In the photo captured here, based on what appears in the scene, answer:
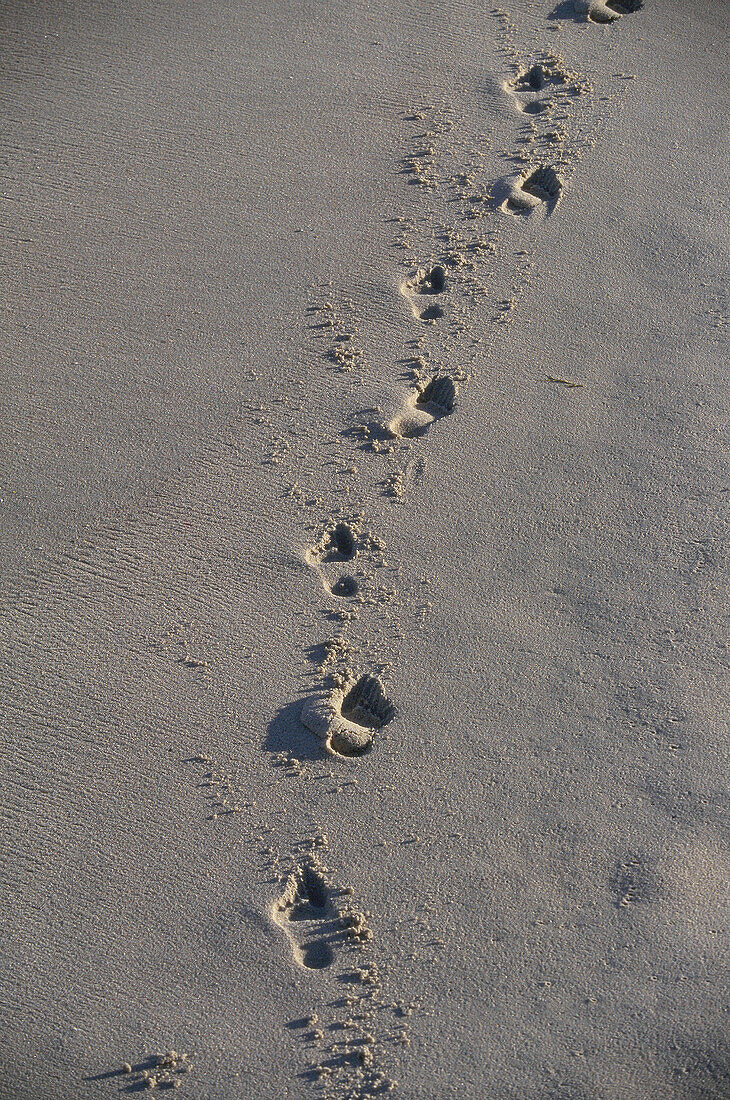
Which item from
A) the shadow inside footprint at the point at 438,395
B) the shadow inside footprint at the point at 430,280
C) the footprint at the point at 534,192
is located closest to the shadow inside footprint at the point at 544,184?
the footprint at the point at 534,192

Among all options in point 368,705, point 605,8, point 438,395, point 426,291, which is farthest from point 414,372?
point 605,8

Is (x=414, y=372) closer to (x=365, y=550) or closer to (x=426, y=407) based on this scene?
(x=426, y=407)

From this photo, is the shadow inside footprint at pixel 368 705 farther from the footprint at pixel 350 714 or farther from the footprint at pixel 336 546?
the footprint at pixel 336 546

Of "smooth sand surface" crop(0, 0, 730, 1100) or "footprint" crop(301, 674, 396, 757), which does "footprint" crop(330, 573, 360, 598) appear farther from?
"footprint" crop(301, 674, 396, 757)

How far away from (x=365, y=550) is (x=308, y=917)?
3.33 ft

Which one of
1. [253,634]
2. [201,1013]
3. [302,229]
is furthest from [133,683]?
[302,229]

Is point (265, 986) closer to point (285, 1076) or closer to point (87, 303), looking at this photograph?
point (285, 1076)

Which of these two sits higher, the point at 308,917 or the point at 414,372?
the point at 414,372

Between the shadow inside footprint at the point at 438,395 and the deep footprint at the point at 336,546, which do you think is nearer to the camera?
the deep footprint at the point at 336,546

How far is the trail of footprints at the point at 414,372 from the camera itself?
2.40 metres

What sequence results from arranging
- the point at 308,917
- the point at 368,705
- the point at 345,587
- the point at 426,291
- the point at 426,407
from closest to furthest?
the point at 308,917, the point at 368,705, the point at 345,587, the point at 426,407, the point at 426,291

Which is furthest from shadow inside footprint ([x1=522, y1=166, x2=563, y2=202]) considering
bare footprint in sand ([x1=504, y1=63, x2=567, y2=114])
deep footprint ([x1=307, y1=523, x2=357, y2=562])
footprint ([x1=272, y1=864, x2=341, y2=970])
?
footprint ([x1=272, y1=864, x2=341, y2=970])

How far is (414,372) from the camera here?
3.36 metres

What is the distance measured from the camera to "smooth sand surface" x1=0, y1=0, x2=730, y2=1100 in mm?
2307
